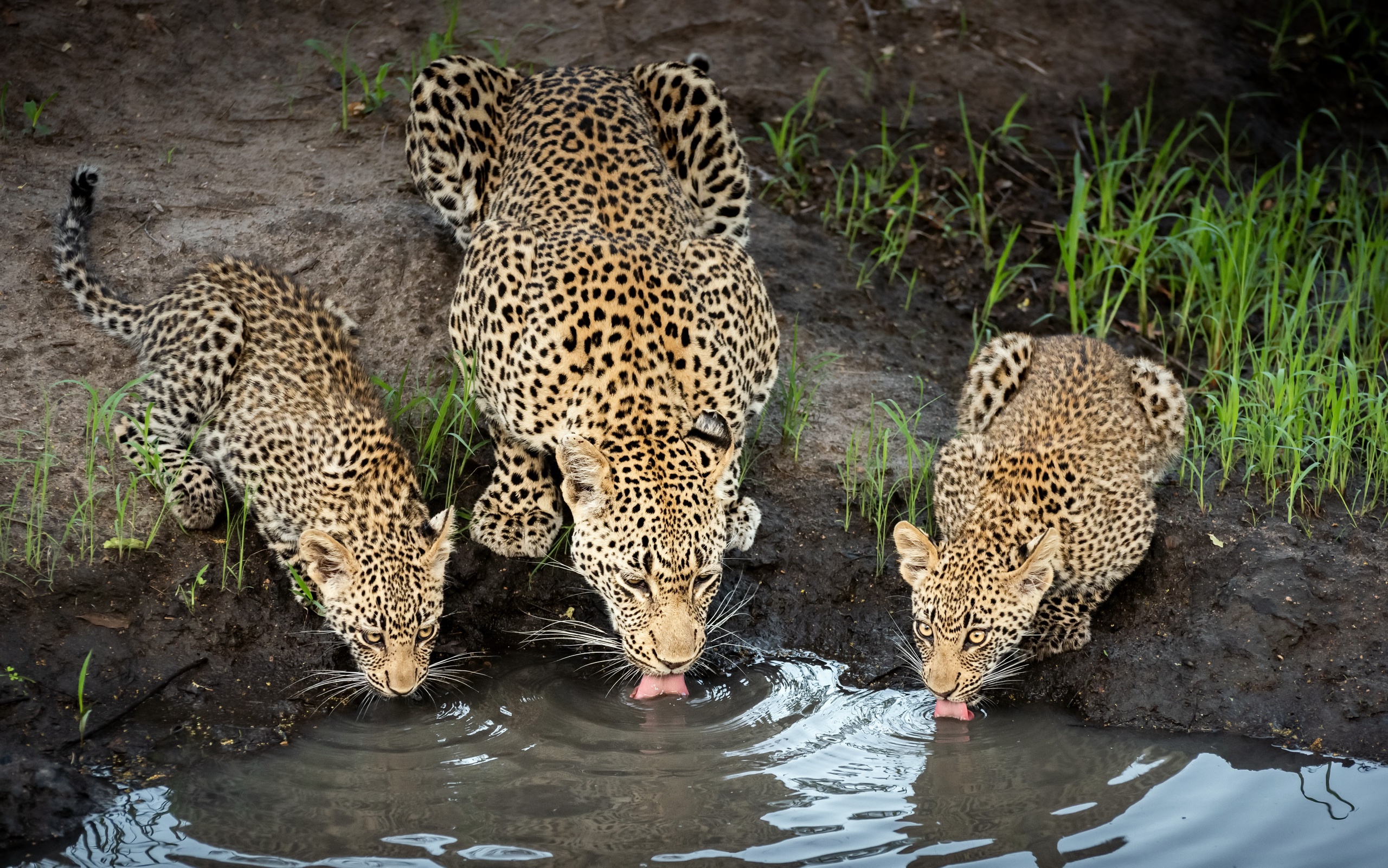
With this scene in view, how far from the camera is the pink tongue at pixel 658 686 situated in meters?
6.81

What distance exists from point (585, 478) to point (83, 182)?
4052 mm

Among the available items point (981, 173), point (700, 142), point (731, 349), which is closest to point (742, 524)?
point (731, 349)

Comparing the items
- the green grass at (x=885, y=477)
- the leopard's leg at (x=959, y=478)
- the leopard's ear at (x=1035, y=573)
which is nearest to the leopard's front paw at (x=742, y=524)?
the green grass at (x=885, y=477)

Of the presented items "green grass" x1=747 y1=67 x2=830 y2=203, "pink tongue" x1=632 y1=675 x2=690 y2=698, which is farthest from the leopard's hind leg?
"green grass" x1=747 y1=67 x2=830 y2=203

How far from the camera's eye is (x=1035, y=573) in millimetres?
6852

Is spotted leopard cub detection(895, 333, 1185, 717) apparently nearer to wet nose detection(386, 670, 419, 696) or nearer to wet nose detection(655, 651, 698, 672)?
wet nose detection(655, 651, 698, 672)

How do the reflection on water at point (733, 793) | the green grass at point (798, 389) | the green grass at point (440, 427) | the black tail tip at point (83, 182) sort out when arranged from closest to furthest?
the reflection on water at point (733, 793), the green grass at point (440, 427), the black tail tip at point (83, 182), the green grass at point (798, 389)

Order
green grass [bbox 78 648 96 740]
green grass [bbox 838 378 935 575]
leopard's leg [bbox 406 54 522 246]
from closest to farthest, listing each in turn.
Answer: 1. green grass [bbox 78 648 96 740]
2. green grass [bbox 838 378 935 575]
3. leopard's leg [bbox 406 54 522 246]

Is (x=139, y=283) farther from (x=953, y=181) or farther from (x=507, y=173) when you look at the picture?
(x=953, y=181)

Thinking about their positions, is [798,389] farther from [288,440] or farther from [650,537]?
[288,440]

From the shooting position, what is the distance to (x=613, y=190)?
26.9ft

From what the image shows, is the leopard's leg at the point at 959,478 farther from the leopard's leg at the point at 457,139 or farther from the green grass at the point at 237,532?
the green grass at the point at 237,532

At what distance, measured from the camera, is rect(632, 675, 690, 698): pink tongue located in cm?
681

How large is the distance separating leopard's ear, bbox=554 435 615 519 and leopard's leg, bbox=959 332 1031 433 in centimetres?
273
